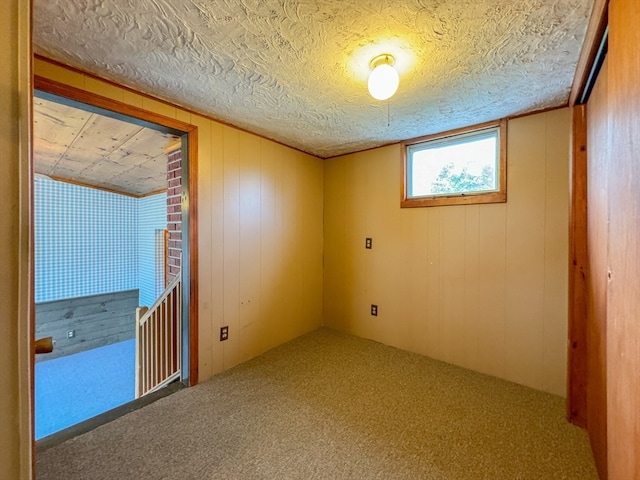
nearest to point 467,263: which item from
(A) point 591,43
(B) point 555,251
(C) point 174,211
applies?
(B) point 555,251

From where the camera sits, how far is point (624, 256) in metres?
0.74

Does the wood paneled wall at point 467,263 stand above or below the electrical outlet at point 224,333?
above

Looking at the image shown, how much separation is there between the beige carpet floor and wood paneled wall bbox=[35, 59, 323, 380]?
44cm

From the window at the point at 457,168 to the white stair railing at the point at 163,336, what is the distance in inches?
87.9

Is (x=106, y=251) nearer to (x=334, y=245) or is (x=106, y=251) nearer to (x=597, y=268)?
(x=334, y=245)

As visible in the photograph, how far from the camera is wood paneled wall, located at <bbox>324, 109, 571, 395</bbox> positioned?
1.93m

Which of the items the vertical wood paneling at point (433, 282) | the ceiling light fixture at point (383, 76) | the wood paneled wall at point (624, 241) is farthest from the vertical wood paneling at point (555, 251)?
the ceiling light fixture at point (383, 76)

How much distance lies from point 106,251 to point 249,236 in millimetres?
3890

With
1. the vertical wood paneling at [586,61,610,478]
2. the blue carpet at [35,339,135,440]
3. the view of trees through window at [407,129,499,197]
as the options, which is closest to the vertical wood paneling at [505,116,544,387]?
the view of trees through window at [407,129,499,197]

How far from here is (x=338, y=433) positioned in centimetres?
157

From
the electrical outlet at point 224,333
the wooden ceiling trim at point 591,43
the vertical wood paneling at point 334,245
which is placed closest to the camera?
the wooden ceiling trim at point 591,43

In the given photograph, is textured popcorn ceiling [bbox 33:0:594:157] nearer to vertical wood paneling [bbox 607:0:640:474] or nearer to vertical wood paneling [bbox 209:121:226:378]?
vertical wood paneling [bbox 209:121:226:378]

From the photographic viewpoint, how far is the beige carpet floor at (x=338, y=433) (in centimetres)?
134

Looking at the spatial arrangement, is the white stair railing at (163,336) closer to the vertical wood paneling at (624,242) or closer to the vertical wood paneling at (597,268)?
the vertical wood paneling at (624,242)
